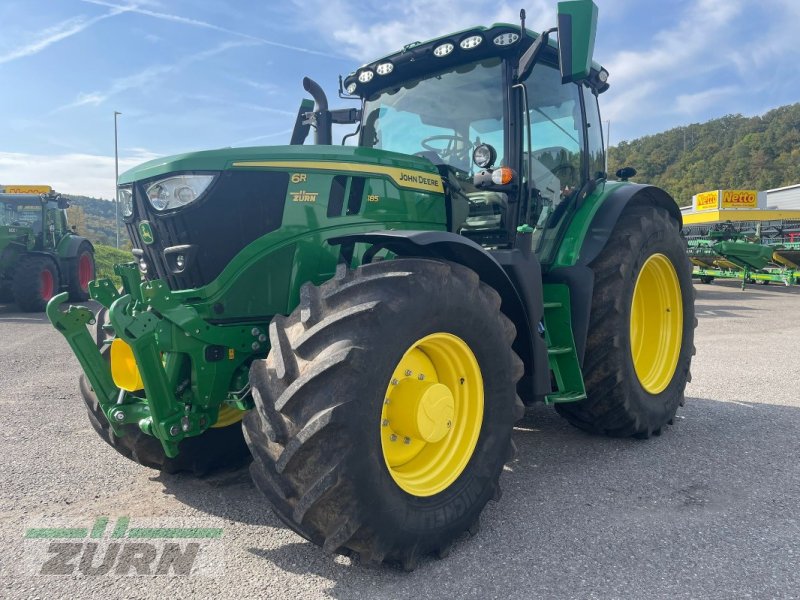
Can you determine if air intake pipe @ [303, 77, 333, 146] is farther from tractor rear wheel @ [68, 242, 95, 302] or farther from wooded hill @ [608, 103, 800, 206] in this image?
wooded hill @ [608, 103, 800, 206]

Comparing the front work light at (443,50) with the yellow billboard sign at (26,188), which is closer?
the front work light at (443,50)

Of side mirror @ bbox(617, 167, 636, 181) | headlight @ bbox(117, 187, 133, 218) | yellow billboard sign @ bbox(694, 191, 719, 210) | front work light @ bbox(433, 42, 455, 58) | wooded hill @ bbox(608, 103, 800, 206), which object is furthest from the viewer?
wooded hill @ bbox(608, 103, 800, 206)

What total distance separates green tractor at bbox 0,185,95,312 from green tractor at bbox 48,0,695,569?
10.7 meters

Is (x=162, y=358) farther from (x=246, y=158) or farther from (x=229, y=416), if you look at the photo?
(x=246, y=158)

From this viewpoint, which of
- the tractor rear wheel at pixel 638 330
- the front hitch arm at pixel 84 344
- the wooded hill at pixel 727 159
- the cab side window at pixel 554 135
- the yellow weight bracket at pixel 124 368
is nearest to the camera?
the front hitch arm at pixel 84 344

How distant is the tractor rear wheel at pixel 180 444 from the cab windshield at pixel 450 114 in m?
1.97

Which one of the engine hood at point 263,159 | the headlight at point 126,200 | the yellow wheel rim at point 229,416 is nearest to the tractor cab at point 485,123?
the engine hood at point 263,159

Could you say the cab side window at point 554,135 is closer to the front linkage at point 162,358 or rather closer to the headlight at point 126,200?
the front linkage at point 162,358

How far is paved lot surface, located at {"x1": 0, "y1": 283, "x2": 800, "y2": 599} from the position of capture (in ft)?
7.51

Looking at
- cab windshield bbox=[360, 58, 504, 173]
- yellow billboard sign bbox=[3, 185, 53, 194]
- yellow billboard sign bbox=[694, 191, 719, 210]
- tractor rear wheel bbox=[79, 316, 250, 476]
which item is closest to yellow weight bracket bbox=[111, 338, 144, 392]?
tractor rear wheel bbox=[79, 316, 250, 476]

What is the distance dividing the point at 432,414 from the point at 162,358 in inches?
47.7

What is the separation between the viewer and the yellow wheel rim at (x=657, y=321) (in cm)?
442

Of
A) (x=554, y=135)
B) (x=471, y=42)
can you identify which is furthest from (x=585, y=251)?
(x=471, y=42)

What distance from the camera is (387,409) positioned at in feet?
8.37
